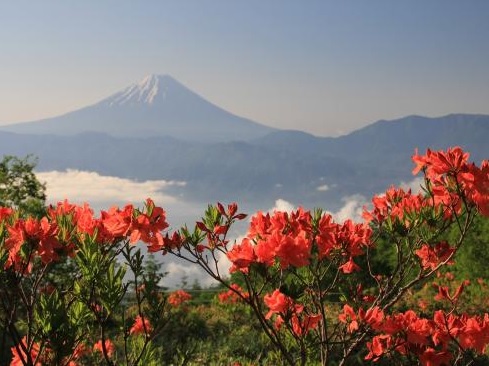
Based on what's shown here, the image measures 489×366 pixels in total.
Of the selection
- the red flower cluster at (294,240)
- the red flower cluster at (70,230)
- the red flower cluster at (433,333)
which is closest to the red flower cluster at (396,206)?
the red flower cluster at (294,240)

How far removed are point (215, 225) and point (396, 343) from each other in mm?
1670

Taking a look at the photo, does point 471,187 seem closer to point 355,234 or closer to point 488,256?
point 355,234

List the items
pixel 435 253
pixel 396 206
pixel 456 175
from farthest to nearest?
pixel 396 206 < pixel 435 253 < pixel 456 175

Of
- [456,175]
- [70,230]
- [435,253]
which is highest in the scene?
[456,175]

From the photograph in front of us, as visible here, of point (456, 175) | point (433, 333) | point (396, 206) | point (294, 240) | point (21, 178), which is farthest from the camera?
point (21, 178)

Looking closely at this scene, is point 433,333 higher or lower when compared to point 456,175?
lower

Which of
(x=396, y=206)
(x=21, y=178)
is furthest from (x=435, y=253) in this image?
(x=21, y=178)

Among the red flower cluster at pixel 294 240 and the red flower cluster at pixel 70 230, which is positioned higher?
the red flower cluster at pixel 70 230

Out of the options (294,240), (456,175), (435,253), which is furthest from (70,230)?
(435,253)

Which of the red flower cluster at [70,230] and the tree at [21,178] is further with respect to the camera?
the tree at [21,178]

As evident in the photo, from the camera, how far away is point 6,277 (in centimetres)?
332

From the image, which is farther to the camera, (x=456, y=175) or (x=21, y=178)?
(x=21, y=178)

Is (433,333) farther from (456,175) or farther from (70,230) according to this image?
(70,230)

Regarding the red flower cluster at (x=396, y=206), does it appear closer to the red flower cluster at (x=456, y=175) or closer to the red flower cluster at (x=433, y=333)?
the red flower cluster at (x=456, y=175)
